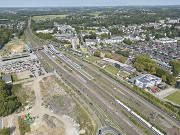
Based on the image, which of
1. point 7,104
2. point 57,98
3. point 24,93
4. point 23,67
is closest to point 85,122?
point 57,98

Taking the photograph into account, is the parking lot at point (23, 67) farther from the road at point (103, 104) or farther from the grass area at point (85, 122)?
the grass area at point (85, 122)

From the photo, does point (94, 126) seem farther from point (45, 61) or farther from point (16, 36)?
point (16, 36)

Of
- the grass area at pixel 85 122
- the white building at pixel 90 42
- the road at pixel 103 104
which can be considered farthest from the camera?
the white building at pixel 90 42

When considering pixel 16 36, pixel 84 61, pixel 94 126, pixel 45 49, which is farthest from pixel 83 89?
pixel 16 36

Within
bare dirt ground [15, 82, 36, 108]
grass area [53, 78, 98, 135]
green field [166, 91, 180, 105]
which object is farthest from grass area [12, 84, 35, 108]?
green field [166, 91, 180, 105]

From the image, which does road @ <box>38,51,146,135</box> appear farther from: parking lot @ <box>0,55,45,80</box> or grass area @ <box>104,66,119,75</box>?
grass area @ <box>104,66,119,75</box>

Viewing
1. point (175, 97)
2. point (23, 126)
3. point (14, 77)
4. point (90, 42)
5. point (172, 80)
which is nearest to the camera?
point (23, 126)

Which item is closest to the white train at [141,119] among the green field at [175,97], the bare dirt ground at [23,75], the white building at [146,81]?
the white building at [146,81]

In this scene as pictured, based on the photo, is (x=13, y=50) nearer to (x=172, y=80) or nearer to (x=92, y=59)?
(x=92, y=59)
